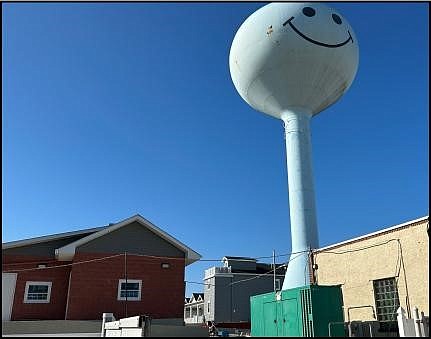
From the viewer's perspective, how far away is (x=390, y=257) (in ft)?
56.3

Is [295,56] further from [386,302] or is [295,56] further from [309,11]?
[386,302]

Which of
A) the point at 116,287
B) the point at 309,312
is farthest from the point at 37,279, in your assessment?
the point at 309,312

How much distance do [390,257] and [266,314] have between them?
227 inches

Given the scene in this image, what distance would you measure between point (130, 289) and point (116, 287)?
2.30 feet

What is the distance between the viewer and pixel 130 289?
72.0 ft

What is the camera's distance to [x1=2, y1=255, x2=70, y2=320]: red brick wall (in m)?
21.0

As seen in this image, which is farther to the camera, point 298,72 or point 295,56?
point 298,72

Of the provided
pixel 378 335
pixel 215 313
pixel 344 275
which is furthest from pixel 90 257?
pixel 215 313

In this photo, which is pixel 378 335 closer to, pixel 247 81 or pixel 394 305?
pixel 394 305

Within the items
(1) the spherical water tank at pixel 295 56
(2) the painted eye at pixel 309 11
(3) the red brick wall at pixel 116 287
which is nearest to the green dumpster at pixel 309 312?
(3) the red brick wall at pixel 116 287

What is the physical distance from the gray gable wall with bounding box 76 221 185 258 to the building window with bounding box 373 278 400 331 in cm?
1005

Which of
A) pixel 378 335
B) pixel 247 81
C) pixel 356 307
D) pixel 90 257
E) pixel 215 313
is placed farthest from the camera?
pixel 215 313

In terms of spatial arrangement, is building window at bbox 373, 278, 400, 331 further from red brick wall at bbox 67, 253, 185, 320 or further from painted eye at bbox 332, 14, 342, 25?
painted eye at bbox 332, 14, 342, 25

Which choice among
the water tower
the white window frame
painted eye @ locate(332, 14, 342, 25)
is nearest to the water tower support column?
the water tower
